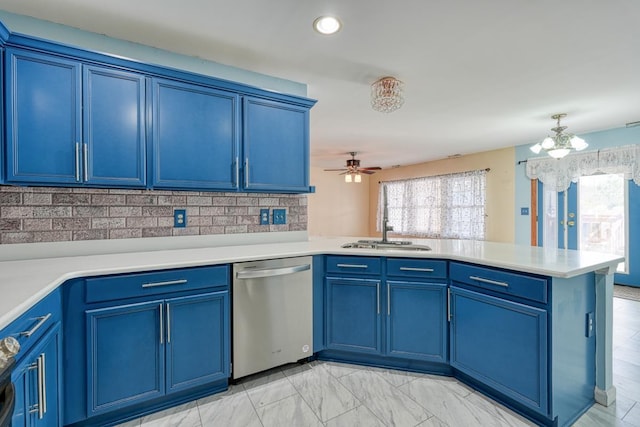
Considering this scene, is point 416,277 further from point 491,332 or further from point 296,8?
point 296,8

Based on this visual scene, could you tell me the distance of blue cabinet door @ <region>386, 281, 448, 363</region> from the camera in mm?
2021

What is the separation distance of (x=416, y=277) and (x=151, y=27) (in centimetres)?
238

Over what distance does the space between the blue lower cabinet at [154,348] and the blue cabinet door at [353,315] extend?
2.47 feet

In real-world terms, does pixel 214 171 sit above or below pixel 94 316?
above

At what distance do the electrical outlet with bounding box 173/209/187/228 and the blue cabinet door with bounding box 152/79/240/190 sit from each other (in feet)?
0.95

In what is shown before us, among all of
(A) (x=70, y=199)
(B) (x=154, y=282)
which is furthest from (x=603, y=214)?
(A) (x=70, y=199)

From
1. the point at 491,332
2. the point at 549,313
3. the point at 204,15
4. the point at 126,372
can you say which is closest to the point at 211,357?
the point at 126,372

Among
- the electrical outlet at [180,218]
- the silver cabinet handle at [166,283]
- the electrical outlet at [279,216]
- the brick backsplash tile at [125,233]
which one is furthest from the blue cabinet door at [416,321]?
the brick backsplash tile at [125,233]

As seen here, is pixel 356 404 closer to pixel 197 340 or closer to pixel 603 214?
pixel 197 340

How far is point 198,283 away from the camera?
1.76m

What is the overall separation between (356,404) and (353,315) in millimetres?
560

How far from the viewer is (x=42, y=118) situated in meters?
1.68

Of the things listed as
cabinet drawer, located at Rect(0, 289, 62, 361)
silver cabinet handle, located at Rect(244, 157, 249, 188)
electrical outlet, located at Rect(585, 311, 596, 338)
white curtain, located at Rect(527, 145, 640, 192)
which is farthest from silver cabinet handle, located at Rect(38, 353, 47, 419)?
white curtain, located at Rect(527, 145, 640, 192)

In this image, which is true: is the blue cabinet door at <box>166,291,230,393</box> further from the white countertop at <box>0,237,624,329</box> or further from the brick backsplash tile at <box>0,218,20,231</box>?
the brick backsplash tile at <box>0,218,20,231</box>
